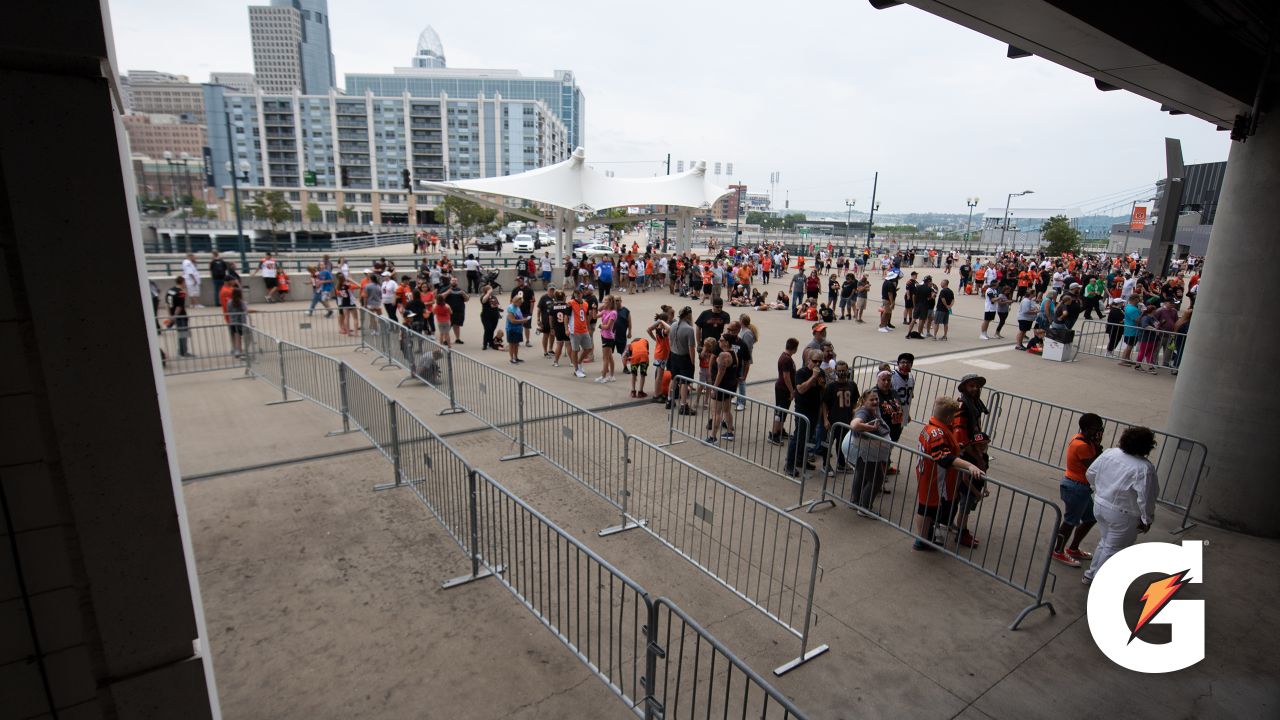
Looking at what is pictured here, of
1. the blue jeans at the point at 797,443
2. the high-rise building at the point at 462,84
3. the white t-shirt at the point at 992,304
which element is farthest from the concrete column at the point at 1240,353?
the high-rise building at the point at 462,84

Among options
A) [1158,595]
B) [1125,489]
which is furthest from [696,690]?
[1158,595]

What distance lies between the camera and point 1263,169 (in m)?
6.66

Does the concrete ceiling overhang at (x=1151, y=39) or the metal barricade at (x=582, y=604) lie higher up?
the concrete ceiling overhang at (x=1151, y=39)

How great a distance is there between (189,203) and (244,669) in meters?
101

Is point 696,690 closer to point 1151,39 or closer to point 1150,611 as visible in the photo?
point 1150,611

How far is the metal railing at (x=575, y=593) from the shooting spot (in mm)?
3836

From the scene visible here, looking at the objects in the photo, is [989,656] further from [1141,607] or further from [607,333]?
[607,333]

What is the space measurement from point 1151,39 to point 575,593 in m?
6.66

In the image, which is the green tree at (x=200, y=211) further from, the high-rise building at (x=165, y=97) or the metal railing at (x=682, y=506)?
the high-rise building at (x=165, y=97)

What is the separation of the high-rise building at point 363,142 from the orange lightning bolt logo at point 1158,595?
12161 centimetres

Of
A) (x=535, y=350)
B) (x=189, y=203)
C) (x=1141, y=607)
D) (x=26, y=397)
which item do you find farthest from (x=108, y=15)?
(x=189, y=203)

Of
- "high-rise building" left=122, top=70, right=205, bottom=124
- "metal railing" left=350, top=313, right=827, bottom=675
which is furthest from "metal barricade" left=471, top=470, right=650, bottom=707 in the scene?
"high-rise building" left=122, top=70, right=205, bottom=124

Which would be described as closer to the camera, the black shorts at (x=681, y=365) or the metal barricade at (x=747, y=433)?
the metal barricade at (x=747, y=433)

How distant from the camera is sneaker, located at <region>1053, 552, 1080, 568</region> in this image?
6.25 metres
